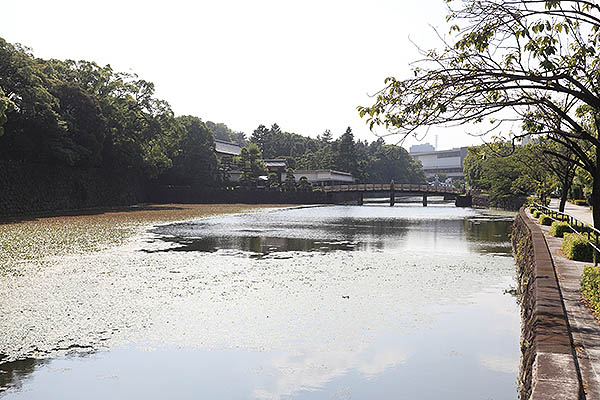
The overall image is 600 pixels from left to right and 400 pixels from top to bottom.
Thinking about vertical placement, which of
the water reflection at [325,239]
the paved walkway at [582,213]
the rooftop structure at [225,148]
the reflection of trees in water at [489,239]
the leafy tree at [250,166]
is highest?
the rooftop structure at [225,148]

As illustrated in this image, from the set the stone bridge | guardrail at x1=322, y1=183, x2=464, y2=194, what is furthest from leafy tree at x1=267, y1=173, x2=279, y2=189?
guardrail at x1=322, y1=183, x2=464, y2=194

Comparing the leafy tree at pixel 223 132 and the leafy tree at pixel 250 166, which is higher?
the leafy tree at pixel 223 132

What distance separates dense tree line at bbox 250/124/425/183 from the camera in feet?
320

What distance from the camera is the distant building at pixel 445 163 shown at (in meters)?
174

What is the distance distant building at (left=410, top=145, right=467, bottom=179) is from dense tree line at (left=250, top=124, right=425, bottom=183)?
4267 centimetres

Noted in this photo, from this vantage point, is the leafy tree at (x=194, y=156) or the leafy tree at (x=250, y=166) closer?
the leafy tree at (x=194, y=156)

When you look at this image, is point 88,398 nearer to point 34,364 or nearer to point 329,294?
point 34,364

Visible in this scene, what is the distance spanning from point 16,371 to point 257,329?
12.7 feet

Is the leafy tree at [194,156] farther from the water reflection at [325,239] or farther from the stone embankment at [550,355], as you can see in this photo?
the stone embankment at [550,355]

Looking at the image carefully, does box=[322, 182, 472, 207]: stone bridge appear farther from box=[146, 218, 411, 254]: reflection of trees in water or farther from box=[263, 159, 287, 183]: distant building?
box=[146, 218, 411, 254]: reflection of trees in water

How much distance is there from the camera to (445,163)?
178750 millimetres

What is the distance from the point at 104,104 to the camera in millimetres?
51562

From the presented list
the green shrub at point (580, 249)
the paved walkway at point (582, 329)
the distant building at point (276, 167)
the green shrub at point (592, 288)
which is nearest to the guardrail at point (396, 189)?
the distant building at point (276, 167)

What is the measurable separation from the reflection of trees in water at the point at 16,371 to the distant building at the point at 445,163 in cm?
16940
